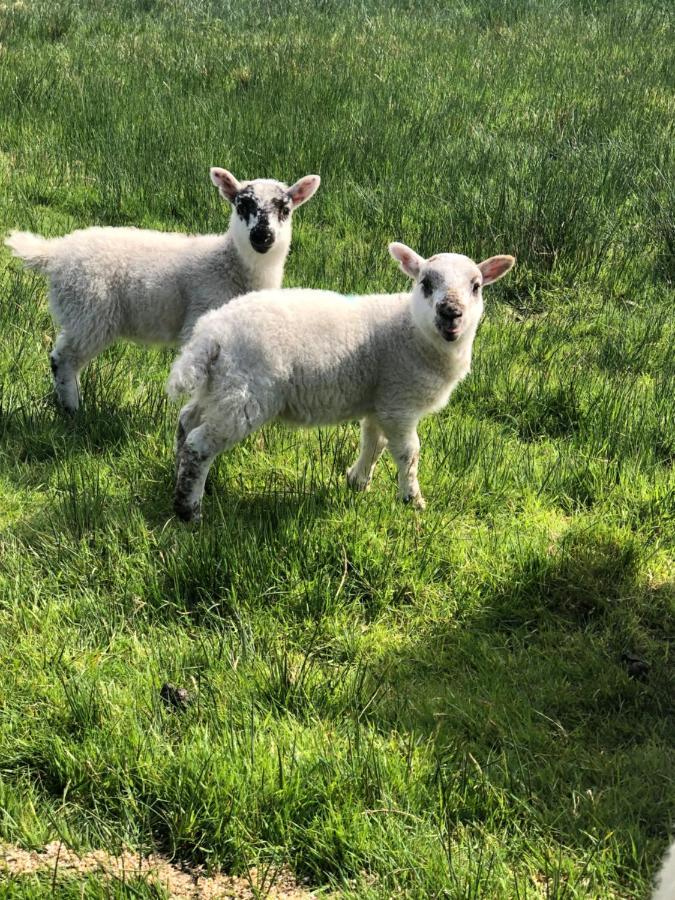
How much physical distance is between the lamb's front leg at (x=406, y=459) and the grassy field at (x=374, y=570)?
0.11m

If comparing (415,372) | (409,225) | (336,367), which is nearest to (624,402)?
(415,372)

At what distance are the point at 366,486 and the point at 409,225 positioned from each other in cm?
363

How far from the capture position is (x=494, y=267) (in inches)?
182

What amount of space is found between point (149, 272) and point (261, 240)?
0.64 m

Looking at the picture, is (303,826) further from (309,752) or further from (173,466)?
(173,466)

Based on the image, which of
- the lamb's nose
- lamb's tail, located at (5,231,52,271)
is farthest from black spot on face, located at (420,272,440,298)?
lamb's tail, located at (5,231,52,271)

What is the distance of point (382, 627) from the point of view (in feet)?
12.6

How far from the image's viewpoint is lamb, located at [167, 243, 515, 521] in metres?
4.23

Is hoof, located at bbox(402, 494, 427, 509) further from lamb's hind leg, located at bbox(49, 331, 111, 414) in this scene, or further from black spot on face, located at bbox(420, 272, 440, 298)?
lamb's hind leg, located at bbox(49, 331, 111, 414)

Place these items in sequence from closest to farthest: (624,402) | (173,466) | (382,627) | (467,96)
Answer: (382,627)
(173,466)
(624,402)
(467,96)

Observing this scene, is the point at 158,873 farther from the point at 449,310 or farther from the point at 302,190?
the point at 302,190

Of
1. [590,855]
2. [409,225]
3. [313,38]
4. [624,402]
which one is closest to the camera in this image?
[590,855]

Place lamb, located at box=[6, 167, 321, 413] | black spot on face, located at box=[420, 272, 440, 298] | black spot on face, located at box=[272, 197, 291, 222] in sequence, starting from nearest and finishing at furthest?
1. black spot on face, located at box=[420, 272, 440, 298]
2. lamb, located at box=[6, 167, 321, 413]
3. black spot on face, located at box=[272, 197, 291, 222]

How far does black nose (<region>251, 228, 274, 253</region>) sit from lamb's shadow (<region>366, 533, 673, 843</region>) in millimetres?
2399
